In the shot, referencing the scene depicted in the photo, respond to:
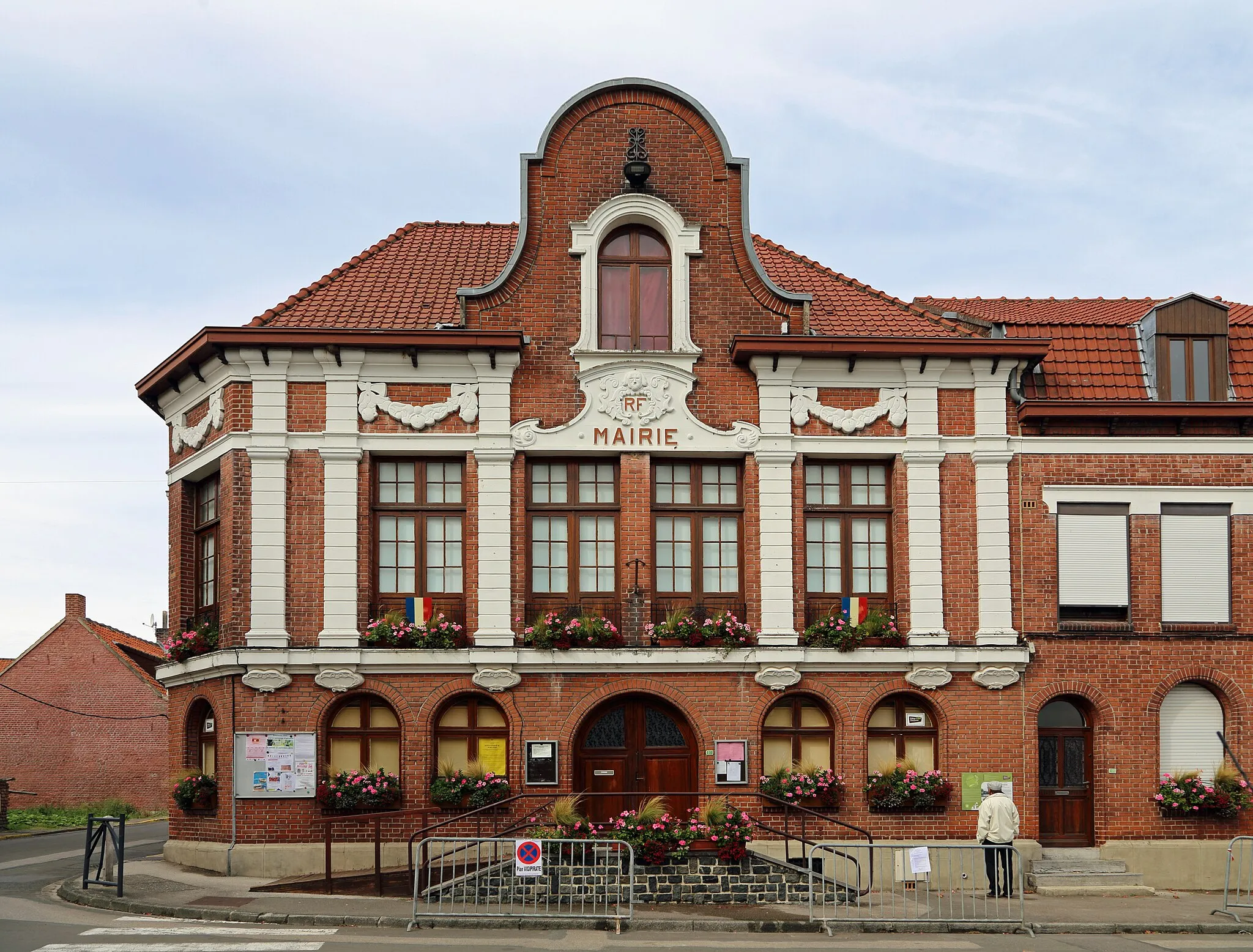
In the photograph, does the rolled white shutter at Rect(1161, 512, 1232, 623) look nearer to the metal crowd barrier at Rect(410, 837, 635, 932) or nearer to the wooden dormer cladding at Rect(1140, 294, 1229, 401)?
the wooden dormer cladding at Rect(1140, 294, 1229, 401)

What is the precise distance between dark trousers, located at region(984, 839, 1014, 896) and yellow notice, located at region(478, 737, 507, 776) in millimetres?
7647

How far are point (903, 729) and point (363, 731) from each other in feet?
29.0

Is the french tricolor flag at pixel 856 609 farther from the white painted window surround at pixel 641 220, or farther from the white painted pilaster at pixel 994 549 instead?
the white painted window surround at pixel 641 220

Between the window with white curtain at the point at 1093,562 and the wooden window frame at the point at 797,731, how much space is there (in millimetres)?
4354

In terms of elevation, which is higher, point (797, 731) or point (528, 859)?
point (797, 731)

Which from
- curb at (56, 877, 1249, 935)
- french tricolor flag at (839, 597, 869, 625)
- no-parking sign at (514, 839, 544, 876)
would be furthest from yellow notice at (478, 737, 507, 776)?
french tricolor flag at (839, 597, 869, 625)

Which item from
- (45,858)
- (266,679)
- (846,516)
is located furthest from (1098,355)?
(45,858)

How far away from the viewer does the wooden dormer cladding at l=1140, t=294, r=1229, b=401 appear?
1015 inches

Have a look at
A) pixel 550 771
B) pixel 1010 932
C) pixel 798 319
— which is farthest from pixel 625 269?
pixel 1010 932

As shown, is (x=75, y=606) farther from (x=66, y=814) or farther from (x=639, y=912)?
(x=639, y=912)

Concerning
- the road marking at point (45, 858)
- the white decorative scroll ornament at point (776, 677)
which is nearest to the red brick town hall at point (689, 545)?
the white decorative scroll ornament at point (776, 677)

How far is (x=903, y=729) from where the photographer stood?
81.1 ft

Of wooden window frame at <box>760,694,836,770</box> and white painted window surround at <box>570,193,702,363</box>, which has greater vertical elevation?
white painted window surround at <box>570,193,702,363</box>

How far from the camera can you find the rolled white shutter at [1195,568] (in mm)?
25234
